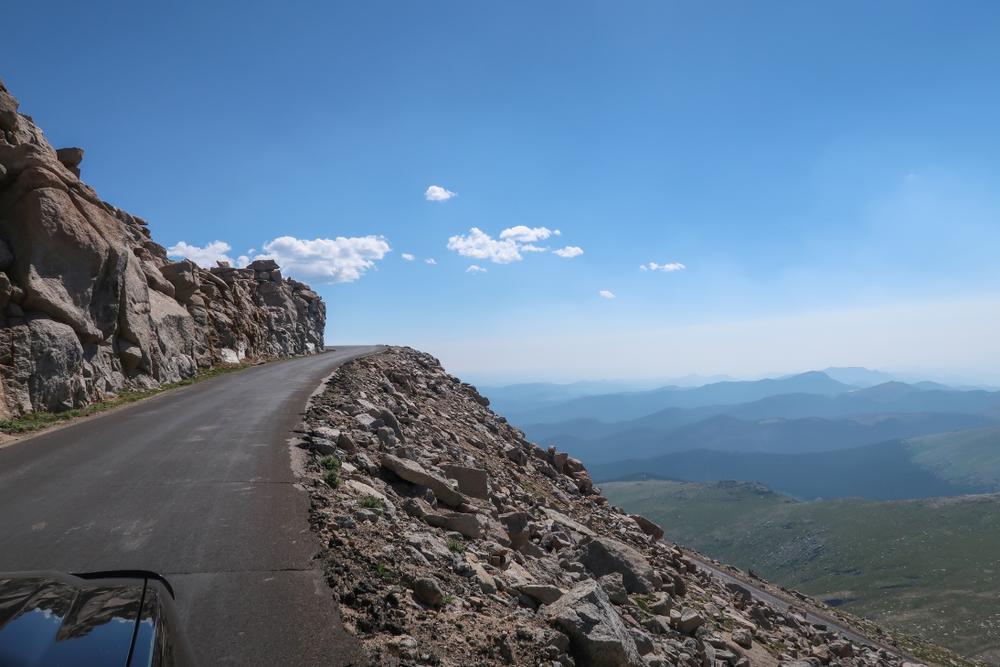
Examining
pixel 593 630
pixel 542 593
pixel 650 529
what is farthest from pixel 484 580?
pixel 650 529

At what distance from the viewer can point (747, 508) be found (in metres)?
199

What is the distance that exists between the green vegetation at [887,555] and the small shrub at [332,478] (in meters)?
92.7

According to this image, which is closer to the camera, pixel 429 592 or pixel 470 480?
pixel 429 592

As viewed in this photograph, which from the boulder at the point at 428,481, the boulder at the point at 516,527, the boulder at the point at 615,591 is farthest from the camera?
the boulder at the point at 516,527

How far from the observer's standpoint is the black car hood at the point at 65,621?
9.21ft

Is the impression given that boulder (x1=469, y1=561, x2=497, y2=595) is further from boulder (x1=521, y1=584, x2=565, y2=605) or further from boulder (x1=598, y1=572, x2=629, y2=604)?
boulder (x1=598, y1=572, x2=629, y2=604)

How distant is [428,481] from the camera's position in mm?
12211

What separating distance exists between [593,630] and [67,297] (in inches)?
823

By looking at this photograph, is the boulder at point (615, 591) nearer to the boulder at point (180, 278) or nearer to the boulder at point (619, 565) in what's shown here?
the boulder at point (619, 565)

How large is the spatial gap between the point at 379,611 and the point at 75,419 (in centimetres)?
1583

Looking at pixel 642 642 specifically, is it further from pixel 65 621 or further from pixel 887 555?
pixel 887 555

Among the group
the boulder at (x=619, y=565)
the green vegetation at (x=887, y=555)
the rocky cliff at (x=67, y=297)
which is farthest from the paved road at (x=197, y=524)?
the green vegetation at (x=887, y=555)

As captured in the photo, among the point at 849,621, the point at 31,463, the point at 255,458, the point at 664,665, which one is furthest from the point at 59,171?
the point at 849,621

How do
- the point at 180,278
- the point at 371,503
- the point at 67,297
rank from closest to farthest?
1. the point at 371,503
2. the point at 67,297
3. the point at 180,278
